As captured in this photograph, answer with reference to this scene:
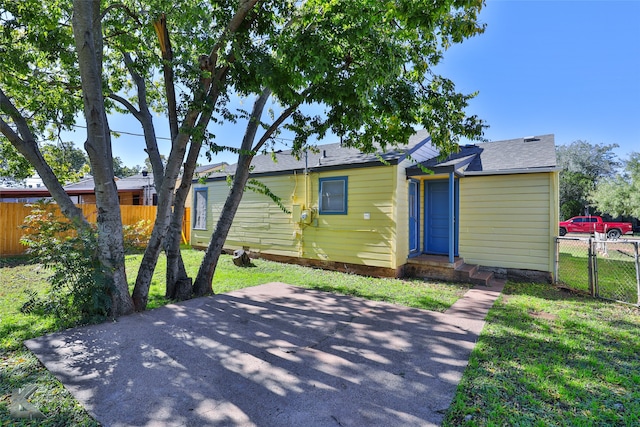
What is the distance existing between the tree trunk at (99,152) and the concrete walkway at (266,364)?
660mm

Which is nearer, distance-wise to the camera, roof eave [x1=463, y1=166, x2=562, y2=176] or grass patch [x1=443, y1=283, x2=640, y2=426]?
grass patch [x1=443, y1=283, x2=640, y2=426]

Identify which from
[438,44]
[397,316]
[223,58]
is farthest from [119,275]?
[438,44]

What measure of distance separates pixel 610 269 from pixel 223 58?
11.1 m

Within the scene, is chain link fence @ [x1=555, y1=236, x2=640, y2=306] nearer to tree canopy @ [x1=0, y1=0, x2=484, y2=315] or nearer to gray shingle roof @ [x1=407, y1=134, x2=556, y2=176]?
gray shingle roof @ [x1=407, y1=134, x2=556, y2=176]

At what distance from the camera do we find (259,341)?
3562mm

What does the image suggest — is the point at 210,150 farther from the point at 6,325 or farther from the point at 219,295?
the point at 6,325

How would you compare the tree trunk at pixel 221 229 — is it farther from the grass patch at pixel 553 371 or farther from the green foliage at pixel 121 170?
the green foliage at pixel 121 170

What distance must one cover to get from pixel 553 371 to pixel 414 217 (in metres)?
5.31

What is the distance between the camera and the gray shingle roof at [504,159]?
6.91m

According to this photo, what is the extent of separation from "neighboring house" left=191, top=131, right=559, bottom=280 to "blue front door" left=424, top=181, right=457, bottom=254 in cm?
3

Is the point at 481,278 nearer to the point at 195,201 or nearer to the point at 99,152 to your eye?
the point at 99,152

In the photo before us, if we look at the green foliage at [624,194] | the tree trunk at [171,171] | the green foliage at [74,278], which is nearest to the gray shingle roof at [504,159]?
the tree trunk at [171,171]

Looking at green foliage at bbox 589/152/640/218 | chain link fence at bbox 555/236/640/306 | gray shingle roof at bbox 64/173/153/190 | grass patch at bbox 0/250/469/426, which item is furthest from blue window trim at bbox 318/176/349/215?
green foliage at bbox 589/152/640/218

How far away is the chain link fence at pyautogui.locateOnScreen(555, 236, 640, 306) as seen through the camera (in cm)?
544
